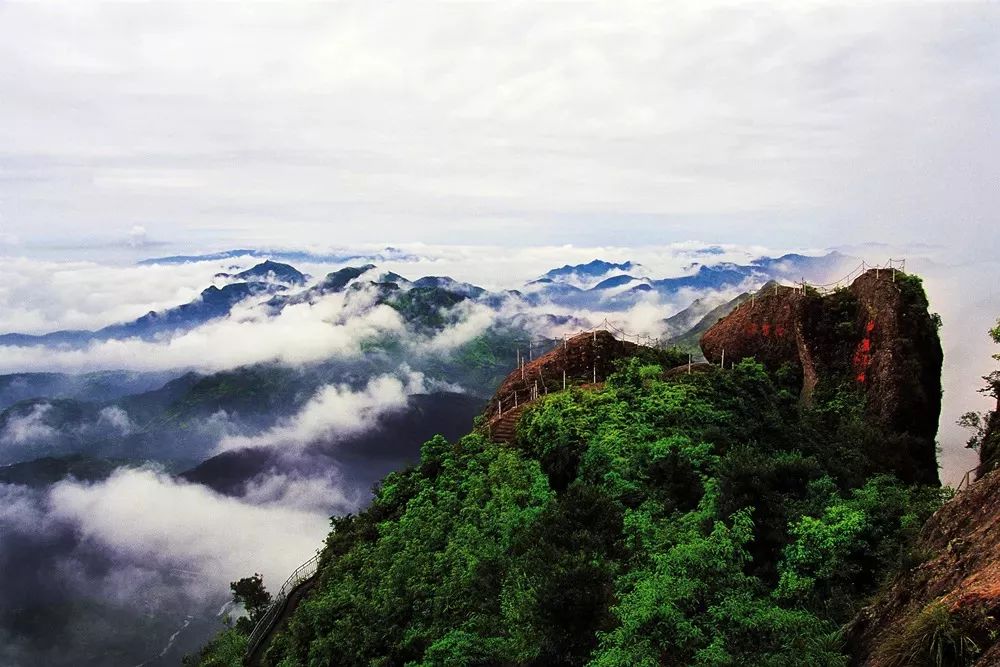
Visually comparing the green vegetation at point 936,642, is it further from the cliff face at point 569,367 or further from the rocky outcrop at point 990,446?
the cliff face at point 569,367

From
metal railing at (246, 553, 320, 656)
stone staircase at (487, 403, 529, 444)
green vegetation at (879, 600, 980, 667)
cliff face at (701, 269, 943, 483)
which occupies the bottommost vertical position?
metal railing at (246, 553, 320, 656)

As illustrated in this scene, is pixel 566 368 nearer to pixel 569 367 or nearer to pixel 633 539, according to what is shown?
pixel 569 367

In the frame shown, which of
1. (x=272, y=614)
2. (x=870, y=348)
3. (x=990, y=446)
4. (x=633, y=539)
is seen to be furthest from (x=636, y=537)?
A: (x=272, y=614)

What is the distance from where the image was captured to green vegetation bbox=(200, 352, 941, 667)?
16.7 meters

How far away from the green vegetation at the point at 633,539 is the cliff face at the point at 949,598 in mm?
862

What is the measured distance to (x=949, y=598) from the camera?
1248 cm

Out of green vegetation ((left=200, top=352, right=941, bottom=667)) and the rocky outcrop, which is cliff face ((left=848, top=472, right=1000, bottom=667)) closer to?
green vegetation ((left=200, top=352, right=941, bottom=667))

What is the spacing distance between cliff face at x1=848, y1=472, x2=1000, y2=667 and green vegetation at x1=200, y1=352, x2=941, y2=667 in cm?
86

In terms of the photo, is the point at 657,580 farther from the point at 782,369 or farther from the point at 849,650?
the point at 782,369

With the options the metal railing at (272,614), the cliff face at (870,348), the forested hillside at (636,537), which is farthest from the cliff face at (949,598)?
the metal railing at (272,614)

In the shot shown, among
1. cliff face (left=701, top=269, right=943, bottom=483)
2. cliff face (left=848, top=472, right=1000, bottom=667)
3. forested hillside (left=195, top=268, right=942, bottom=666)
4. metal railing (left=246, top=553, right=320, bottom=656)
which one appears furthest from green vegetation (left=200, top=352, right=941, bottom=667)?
metal railing (left=246, top=553, right=320, bottom=656)

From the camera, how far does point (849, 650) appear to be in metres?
15.7

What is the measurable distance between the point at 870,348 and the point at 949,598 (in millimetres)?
23446

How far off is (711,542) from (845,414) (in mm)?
16564
